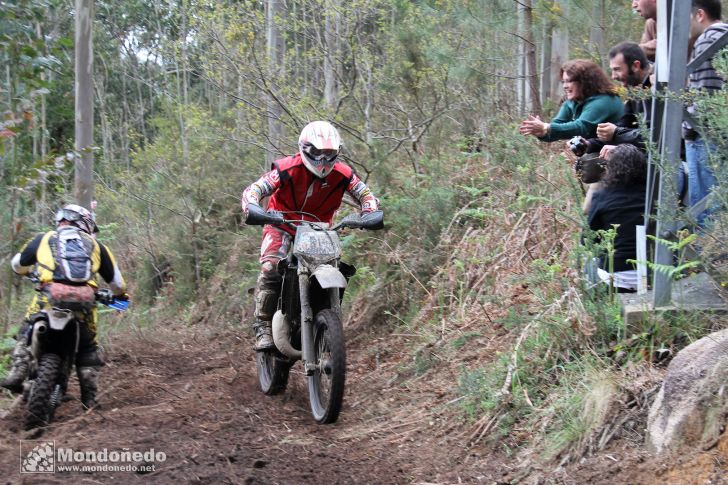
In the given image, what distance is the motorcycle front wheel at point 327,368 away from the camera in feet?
20.2

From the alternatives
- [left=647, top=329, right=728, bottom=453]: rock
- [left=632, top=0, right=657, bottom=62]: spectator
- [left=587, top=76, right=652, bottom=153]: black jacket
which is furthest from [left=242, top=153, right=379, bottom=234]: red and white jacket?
[left=647, top=329, right=728, bottom=453]: rock

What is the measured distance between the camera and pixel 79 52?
42.7 feet

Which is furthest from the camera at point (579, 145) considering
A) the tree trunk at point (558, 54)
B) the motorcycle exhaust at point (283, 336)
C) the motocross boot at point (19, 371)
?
the tree trunk at point (558, 54)

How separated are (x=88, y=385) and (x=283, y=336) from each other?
1.72 metres

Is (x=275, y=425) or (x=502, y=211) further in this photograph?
(x=502, y=211)

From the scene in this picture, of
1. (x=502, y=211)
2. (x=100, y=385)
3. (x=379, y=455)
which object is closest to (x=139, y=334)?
(x=100, y=385)

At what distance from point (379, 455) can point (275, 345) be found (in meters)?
1.76

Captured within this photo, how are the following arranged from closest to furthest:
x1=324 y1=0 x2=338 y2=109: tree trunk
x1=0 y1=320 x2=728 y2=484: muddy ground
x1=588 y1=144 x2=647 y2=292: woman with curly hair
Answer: x1=0 y1=320 x2=728 y2=484: muddy ground, x1=588 y1=144 x2=647 y2=292: woman with curly hair, x1=324 y1=0 x2=338 y2=109: tree trunk

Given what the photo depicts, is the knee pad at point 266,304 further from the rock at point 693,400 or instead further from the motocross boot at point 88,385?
the rock at point 693,400

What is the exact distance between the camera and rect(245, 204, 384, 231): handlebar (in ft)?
21.7

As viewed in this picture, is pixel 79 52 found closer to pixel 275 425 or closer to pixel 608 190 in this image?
pixel 275 425

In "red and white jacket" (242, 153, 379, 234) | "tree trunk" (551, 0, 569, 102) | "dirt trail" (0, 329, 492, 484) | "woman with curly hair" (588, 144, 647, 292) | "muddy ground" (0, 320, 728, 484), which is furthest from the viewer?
"tree trunk" (551, 0, 569, 102)

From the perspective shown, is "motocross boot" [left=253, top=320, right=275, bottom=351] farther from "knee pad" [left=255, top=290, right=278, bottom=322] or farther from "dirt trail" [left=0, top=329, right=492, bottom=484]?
"dirt trail" [left=0, top=329, right=492, bottom=484]

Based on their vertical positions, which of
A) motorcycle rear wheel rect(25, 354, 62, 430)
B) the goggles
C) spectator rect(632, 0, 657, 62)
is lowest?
motorcycle rear wheel rect(25, 354, 62, 430)
